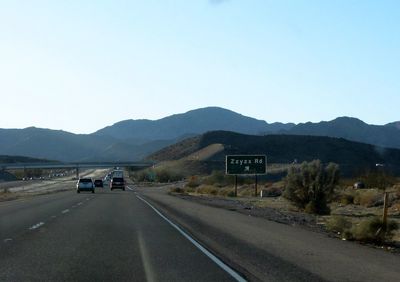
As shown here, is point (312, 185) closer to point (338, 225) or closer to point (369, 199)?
point (369, 199)

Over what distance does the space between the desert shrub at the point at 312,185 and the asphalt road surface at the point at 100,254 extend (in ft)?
64.7

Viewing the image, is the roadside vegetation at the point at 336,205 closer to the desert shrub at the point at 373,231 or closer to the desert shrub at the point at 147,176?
the desert shrub at the point at 373,231

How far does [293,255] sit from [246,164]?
54670 mm

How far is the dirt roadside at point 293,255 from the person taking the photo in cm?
1309

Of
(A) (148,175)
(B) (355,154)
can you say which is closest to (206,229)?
(A) (148,175)

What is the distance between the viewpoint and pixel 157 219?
29.0 m

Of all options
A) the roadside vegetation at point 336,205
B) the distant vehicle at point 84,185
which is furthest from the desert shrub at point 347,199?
the distant vehicle at point 84,185

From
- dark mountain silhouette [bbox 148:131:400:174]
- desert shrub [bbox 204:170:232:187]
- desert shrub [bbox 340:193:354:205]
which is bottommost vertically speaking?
desert shrub [bbox 340:193:354:205]

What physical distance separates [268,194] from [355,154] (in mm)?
101053

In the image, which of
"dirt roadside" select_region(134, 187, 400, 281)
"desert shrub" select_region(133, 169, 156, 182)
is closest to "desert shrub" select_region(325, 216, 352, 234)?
"dirt roadside" select_region(134, 187, 400, 281)

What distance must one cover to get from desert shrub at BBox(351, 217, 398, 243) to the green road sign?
161 ft

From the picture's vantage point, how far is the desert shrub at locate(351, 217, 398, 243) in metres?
20.2

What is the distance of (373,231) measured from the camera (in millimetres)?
20500

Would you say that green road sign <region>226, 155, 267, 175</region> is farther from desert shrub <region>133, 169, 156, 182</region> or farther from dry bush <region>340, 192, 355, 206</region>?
desert shrub <region>133, 169, 156, 182</region>
